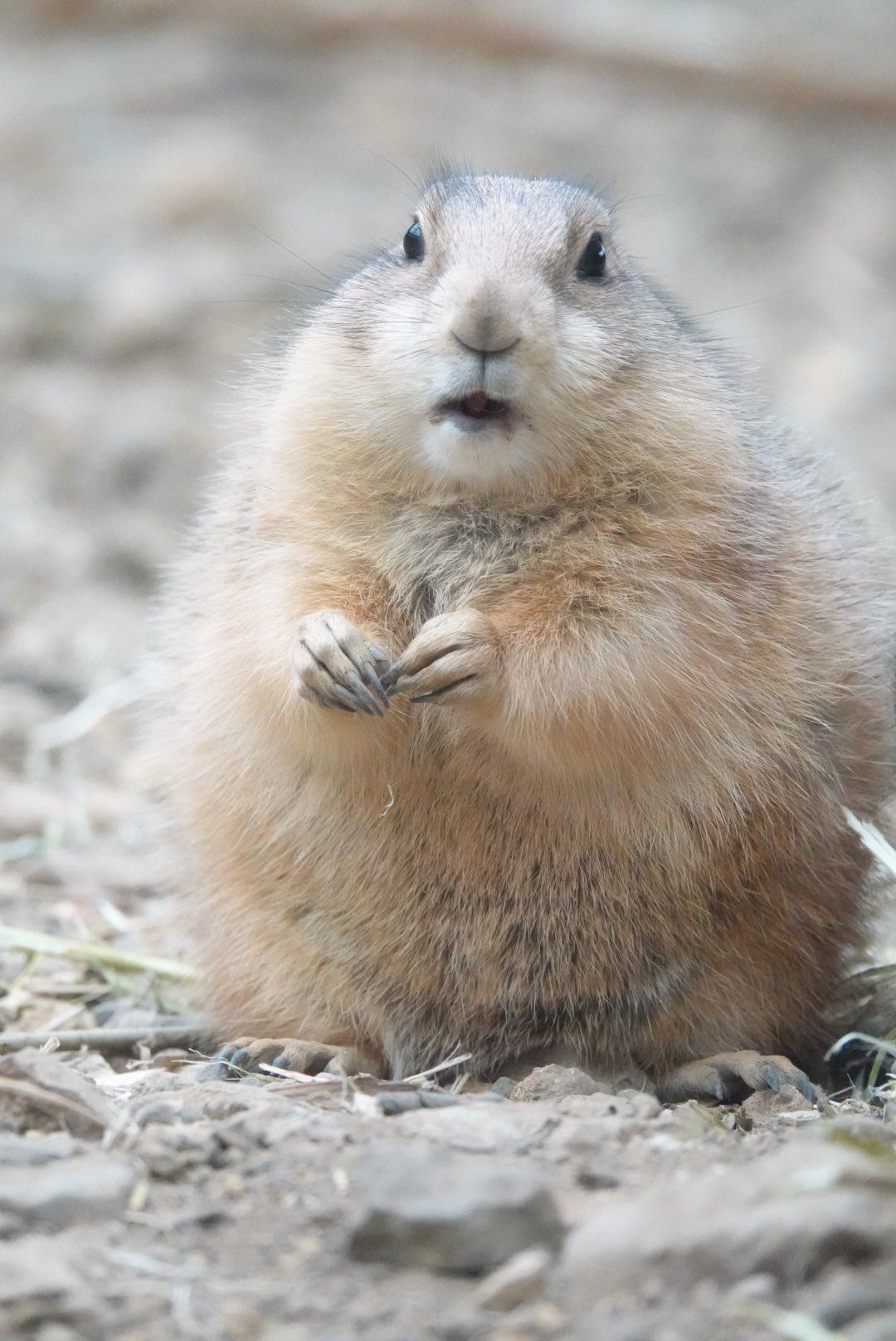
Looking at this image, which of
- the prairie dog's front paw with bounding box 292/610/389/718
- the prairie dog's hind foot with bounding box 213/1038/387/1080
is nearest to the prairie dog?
the prairie dog's front paw with bounding box 292/610/389/718

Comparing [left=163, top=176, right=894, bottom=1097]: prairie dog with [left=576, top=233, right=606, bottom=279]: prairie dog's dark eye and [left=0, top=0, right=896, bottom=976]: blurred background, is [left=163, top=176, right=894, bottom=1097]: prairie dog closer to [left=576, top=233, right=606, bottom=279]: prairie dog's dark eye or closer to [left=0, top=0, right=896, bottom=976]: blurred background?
[left=576, top=233, right=606, bottom=279]: prairie dog's dark eye

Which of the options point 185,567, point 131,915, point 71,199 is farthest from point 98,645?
point 71,199

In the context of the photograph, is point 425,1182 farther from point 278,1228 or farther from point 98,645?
point 98,645

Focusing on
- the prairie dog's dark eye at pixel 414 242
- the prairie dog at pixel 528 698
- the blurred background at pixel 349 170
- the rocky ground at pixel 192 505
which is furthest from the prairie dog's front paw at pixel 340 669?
the blurred background at pixel 349 170

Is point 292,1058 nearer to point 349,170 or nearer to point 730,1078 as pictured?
point 730,1078

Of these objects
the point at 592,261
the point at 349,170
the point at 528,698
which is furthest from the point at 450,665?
the point at 349,170

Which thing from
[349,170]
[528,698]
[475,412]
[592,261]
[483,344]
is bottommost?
[528,698]
